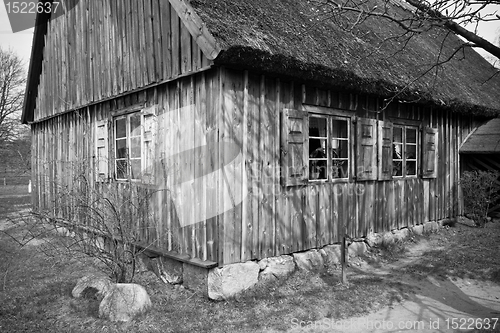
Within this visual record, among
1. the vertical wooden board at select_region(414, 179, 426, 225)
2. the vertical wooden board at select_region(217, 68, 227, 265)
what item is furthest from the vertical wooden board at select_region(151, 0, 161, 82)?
the vertical wooden board at select_region(414, 179, 426, 225)

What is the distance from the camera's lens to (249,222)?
5.98 m

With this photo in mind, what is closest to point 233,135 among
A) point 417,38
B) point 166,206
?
point 166,206

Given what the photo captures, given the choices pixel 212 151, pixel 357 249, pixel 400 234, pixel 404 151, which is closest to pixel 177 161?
pixel 212 151

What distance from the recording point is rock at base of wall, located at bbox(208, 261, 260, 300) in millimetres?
5652

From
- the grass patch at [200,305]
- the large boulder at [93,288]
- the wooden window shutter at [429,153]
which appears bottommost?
the grass patch at [200,305]

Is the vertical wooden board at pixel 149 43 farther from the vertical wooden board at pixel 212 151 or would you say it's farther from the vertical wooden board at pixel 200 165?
the vertical wooden board at pixel 212 151

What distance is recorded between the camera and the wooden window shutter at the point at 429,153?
952cm

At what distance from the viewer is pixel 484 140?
10.9 metres

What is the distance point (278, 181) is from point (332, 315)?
7.07ft

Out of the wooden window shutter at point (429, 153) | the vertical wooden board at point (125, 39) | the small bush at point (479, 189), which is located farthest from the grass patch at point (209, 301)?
the vertical wooden board at point (125, 39)

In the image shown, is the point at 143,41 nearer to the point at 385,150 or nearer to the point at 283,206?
the point at 283,206

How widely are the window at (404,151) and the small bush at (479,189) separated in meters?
2.28

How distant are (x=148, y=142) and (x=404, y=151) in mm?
5577

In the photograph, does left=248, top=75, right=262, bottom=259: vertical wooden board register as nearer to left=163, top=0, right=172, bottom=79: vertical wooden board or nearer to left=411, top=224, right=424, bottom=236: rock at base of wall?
left=163, top=0, right=172, bottom=79: vertical wooden board
